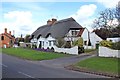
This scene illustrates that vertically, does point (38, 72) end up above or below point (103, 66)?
below

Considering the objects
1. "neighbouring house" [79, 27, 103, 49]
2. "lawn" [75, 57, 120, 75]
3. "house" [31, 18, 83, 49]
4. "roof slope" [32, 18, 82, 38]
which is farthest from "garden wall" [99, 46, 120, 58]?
"roof slope" [32, 18, 82, 38]

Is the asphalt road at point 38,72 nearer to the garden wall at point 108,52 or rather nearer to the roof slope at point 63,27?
the garden wall at point 108,52

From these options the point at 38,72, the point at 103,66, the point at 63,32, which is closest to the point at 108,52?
the point at 103,66

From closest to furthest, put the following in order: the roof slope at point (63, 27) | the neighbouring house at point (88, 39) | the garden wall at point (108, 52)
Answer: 1. the garden wall at point (108, 52)
2. the neighbouring house at point (88, 39)
3. the roof slope at point (63, 27)

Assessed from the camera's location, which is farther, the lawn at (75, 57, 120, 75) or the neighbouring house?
the neighbouring house

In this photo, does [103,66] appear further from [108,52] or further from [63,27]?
[63,27]

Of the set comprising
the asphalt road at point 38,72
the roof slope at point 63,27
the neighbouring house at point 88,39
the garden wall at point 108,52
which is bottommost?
the asphalt road at point 38,72

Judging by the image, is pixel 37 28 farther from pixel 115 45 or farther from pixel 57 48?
pixel 115 45

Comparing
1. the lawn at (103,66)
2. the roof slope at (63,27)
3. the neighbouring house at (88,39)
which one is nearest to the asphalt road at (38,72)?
the lawn at (103,66)

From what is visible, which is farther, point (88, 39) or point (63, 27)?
point (63, 27)

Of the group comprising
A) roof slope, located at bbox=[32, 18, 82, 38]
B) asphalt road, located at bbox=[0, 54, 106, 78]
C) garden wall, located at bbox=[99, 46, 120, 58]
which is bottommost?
asphalt road, located at bbox=[0, 54, 106, 78]

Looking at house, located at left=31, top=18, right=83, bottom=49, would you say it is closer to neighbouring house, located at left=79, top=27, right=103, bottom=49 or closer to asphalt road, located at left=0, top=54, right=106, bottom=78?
neighbouring house, located at left=79, top=27, right=103, bottom=49

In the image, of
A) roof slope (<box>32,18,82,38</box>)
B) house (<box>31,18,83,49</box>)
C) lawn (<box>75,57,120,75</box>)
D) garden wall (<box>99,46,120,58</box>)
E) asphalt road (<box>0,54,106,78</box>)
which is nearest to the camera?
asphalt road (<box>0,54,106,78</box>)

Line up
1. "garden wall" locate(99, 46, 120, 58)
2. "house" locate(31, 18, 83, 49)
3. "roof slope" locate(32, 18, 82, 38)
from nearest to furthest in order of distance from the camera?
"garden wall" locate(99, 46, 120, 58), "house" locate(31, 18, 83, 49), "roof slope" locate(32, 18, 82, 38)
